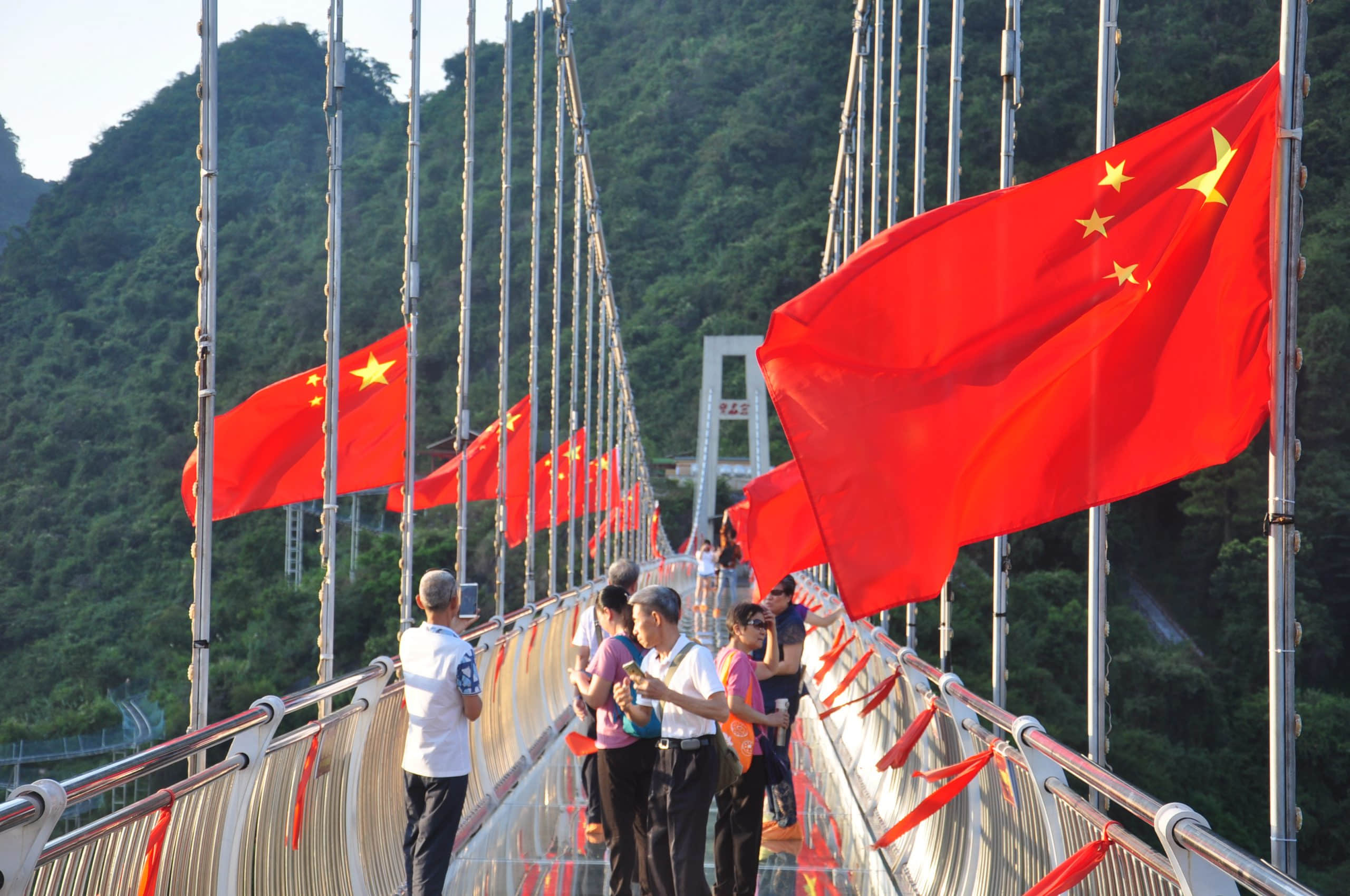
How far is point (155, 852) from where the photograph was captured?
128 inches

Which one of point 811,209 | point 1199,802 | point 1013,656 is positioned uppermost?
point 811,209

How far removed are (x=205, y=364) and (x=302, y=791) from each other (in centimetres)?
145

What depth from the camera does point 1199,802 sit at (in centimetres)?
2408

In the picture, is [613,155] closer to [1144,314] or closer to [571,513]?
[571,513]

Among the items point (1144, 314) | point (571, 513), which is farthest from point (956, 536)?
point (571, 513)

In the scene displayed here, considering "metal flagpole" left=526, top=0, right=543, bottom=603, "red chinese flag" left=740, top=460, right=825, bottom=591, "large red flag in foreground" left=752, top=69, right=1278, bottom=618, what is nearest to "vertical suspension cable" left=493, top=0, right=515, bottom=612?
"metal flagpole" left=526, top=0, right=543, bottom=603

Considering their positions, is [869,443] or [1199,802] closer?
[869,443]

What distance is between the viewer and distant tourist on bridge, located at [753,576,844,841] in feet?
19.3

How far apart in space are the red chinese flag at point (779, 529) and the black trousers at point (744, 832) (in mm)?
3094

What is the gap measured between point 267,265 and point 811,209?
95.5 feet

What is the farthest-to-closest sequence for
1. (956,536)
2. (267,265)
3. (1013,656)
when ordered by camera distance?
(267,265) → (1013,656) → (956,536)

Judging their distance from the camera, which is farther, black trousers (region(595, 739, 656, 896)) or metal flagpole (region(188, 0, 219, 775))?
black trousers (region(595, 739, 656, 896))

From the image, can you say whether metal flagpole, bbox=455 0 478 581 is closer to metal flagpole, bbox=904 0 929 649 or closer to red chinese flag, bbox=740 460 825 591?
red chinese flag, bbox=740 460 825 591

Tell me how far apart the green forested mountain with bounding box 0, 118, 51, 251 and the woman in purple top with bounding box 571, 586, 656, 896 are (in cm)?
1920
